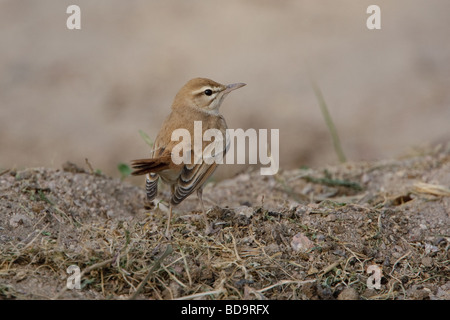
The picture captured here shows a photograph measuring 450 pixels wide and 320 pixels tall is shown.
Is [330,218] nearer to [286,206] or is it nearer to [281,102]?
[286,206]

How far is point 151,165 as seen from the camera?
5590 millimetres

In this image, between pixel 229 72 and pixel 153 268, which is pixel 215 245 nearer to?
pixel 153 268

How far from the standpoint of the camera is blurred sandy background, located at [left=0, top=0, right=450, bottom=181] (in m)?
10.5

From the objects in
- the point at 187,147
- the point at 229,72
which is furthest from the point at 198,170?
the point at 229,72

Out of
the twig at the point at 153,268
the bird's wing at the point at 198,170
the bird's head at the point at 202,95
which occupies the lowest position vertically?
the twig at the point at 153,268

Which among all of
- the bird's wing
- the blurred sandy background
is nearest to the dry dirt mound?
the bird's wing

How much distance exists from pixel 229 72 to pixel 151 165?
20.4 feet

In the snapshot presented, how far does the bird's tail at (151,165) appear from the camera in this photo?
5.43m

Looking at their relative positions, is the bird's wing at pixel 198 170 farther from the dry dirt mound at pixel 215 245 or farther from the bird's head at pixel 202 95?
the bird's head at pixel 202 95

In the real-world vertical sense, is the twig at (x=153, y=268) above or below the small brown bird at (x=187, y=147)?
below

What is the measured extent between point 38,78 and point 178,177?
21.5 ft

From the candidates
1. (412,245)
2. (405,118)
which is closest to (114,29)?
(405,118)

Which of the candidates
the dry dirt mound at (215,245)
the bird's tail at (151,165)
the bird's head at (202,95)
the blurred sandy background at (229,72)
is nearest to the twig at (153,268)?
the dry dirt mound at (215,245)

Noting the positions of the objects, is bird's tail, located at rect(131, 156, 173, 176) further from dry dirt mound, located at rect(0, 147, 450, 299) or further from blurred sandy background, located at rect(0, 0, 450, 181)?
blurred sandy background, located at rect(0, 0, 450, 181)
